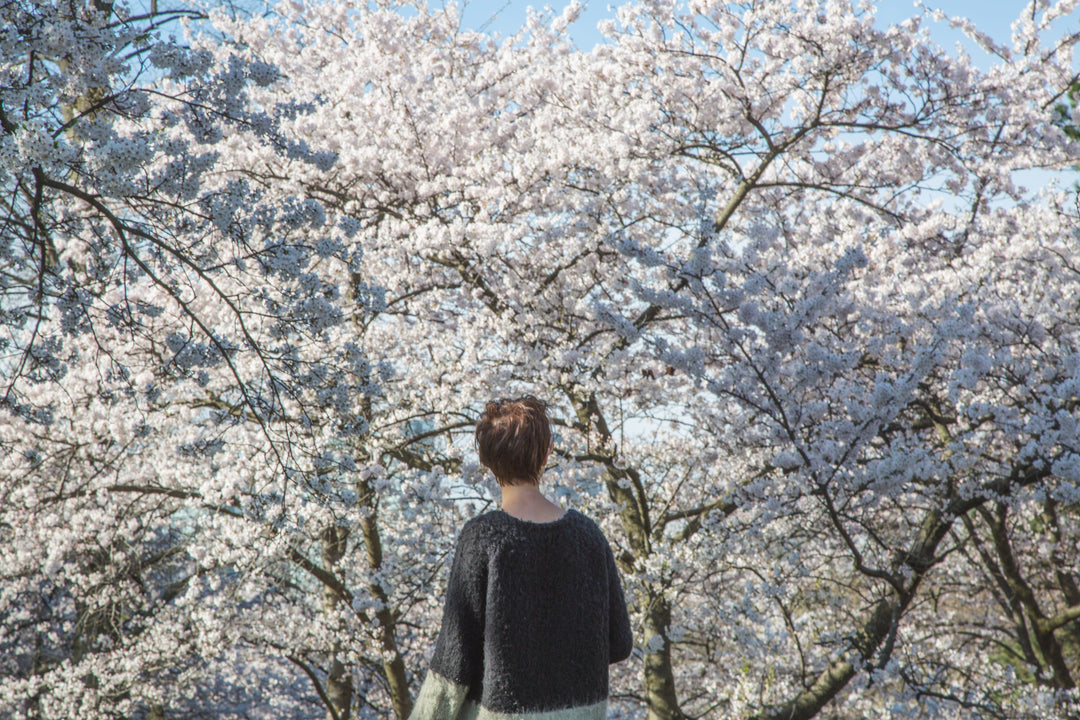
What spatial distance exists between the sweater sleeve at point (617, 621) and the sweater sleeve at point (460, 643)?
1.23 feet

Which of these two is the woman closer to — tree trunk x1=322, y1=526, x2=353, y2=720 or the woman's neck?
the woman's neck

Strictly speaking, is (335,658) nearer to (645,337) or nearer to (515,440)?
(645,337)

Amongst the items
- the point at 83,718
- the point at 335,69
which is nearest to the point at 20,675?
the point at 83,718

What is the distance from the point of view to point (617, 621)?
7.41 feet

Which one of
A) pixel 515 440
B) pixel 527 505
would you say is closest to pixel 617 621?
pixel 527 505

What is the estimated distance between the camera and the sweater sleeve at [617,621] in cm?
223

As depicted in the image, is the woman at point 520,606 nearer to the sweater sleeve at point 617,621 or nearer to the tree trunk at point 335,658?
the sweater sleeve at point 617,621

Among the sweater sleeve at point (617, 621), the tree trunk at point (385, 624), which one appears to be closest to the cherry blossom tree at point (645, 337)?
the tree trunk at point (385, 624)

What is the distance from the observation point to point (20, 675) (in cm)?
1282

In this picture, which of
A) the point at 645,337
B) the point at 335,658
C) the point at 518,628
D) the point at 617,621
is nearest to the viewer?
the point at 518,628

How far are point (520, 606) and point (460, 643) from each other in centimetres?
18

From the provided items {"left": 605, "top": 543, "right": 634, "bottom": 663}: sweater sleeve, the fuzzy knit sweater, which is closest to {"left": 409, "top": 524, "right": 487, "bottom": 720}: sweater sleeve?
the fuzzy knit sweater

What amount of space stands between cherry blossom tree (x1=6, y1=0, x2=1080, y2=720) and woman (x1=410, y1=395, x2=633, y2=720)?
8.76ft

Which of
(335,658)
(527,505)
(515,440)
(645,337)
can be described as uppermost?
(645,337)
